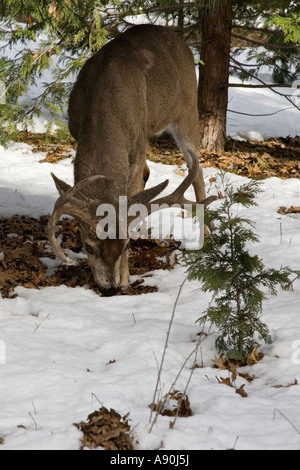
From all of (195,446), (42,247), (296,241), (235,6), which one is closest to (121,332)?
(195,446)

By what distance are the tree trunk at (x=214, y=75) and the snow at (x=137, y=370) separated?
15.7ft

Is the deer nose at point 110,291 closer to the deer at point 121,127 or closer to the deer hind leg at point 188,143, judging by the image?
the deer at point 121,127

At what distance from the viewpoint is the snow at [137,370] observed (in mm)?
3664

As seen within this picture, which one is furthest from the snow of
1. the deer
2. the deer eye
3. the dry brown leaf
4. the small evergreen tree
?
the deer

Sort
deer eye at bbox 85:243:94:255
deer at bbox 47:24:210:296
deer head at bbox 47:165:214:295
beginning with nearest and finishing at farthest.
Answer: deer head at bbox 47:165:214:295, deer at bbox 47:24:210:296, deer eye at bbox 85:243:94:255

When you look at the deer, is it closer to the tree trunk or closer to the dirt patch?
the dirt patch

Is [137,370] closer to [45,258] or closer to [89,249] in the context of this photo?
[89,249]

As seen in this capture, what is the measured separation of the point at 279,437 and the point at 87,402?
116 centimetres

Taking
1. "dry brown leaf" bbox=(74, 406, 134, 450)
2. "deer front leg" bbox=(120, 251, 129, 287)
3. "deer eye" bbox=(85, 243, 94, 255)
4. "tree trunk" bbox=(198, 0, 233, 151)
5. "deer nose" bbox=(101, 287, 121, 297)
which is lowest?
"dry brown leaf" bbox=(74, 406, 134, 450)

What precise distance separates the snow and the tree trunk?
4.80 metres

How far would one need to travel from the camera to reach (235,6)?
12156 millimetres

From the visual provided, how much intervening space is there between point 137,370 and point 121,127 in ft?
10.3

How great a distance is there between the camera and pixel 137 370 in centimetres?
451

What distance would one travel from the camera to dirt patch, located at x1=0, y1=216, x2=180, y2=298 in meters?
6.52
